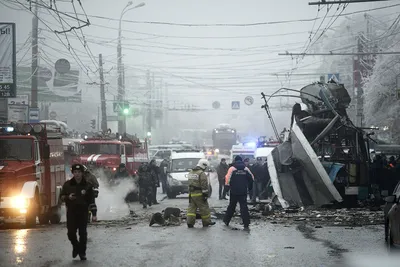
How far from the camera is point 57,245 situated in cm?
1537

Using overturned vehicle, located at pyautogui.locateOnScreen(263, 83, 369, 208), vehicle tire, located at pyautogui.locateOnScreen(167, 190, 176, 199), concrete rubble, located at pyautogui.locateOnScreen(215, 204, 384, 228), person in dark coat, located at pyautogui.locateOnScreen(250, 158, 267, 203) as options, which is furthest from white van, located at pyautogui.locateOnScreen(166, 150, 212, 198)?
concrete rubble, located at pyautogui.locateOnScreen(215, 204, 384, 228)

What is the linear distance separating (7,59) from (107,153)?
20.1 feet

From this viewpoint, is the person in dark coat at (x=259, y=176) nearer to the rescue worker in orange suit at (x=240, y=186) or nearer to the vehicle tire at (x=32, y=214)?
the rescue worker in orange suit at (x=240, y=186)

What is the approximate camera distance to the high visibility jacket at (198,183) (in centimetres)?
1931

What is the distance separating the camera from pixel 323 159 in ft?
83.8

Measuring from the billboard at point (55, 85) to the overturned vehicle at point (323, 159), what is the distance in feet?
113

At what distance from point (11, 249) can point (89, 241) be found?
6.43 feet

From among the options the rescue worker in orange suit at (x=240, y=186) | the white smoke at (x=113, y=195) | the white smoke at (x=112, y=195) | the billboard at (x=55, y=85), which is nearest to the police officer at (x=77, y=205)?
the rescue worker in orange suit at (x=240, y=186)

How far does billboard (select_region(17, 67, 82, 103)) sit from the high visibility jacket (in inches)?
1561

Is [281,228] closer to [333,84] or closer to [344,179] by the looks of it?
[344,179]

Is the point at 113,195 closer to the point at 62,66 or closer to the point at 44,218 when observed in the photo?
the point at 44,218

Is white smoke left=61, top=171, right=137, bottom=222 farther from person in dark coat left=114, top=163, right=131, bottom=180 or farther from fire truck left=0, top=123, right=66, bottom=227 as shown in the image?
fire truck left=0, top=123, right=66, bottom=227

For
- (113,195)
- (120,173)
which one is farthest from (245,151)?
(120,173)

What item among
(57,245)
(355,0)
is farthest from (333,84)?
(57,245)
